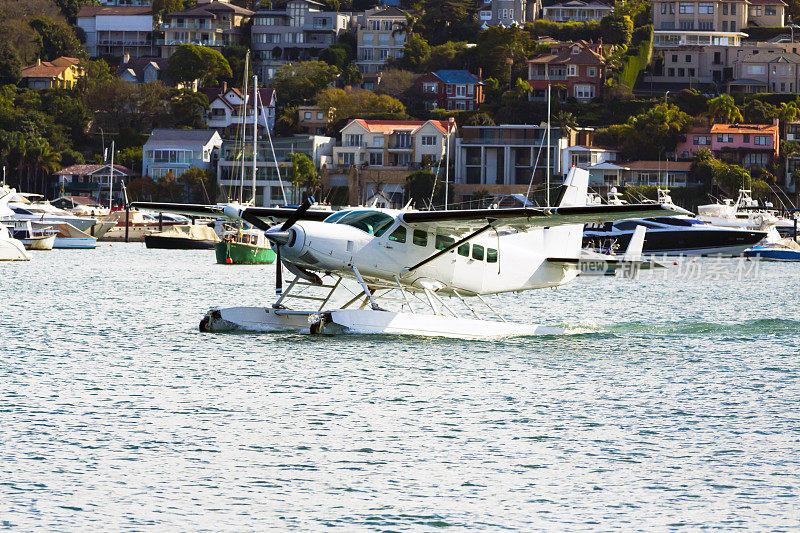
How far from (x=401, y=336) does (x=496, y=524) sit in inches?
383

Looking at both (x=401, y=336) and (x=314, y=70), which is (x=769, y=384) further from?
(x=314, y=70)

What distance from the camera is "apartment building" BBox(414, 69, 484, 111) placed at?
128 m

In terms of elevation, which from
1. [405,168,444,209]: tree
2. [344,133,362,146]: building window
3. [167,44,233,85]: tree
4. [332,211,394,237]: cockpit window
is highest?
[167,44,233,85]: tree

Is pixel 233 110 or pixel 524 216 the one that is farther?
pixel 233 110

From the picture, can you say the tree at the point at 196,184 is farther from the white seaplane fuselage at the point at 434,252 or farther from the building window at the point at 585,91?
the white seaplane fuselage at the point at 434,252

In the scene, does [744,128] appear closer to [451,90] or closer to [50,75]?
[451,90]

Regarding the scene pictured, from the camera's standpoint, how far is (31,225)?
68812mm

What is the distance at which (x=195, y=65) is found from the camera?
136 metres

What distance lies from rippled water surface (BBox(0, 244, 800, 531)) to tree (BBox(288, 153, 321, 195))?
82026 mm

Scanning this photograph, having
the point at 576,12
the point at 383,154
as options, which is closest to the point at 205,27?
the point at 576,12

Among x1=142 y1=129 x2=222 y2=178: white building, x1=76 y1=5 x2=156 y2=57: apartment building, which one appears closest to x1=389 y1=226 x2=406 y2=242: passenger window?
x1=142 y1=129 x2=222 y2=178: white building

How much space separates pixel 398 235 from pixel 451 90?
110 meters

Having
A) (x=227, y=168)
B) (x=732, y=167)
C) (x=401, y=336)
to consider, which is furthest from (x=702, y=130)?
(x=401, y=336)

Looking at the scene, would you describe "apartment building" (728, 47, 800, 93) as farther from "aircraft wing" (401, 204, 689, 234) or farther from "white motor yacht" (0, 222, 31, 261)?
"aircraft wing" (401, 204, 689, 234)
